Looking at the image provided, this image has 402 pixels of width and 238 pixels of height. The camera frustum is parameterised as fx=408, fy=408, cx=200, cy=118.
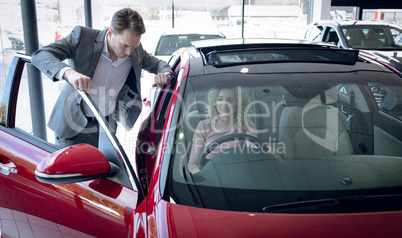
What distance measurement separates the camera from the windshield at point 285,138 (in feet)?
4.35

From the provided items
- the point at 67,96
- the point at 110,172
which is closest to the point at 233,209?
the point at 110,172

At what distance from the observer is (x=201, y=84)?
163 cm

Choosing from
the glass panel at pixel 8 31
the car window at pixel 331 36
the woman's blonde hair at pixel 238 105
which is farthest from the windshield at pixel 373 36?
the woman's blonde hair at pixel 238 105

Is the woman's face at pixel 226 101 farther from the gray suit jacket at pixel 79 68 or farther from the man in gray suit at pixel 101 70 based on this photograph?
the gray suit jacket at pixel 79 68

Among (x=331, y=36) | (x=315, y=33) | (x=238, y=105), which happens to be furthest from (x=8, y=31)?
(x=315, y=33)

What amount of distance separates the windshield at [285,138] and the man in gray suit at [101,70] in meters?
0.51

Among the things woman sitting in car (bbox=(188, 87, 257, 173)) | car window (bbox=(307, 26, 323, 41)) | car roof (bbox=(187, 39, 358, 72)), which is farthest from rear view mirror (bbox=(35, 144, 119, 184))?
car window (bbox=(307, 26, 323, 41))

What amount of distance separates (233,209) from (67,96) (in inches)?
50.8

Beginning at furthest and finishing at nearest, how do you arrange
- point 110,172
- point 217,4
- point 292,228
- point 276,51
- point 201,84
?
1. point 217,4
2. point 276,51
3. point 201,84
4. point 110,172
5. point 292,228

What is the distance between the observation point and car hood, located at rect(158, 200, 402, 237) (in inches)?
45.3

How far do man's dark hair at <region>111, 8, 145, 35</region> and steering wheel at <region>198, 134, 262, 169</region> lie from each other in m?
0.82

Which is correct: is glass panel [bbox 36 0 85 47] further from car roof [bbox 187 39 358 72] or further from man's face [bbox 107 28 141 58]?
car roof [bbox 187 39 358 72]

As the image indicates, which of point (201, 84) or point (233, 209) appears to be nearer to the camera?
point (233, 209)

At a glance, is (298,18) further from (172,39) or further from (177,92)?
(177,92)
